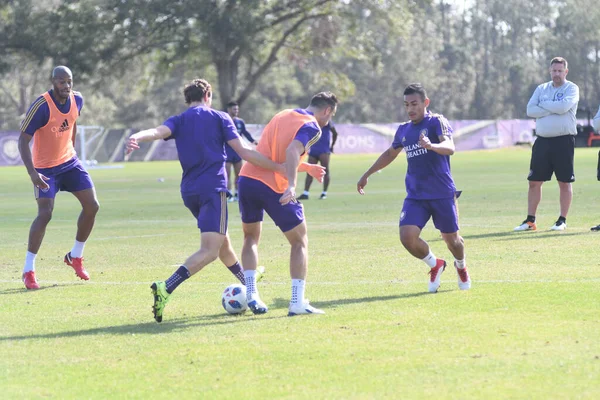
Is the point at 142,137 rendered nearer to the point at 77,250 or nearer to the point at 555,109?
the point at 77,250

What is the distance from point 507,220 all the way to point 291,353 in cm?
1052

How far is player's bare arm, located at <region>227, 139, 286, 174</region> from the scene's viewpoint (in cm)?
880

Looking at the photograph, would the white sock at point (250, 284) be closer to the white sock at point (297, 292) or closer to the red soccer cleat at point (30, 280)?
the white sock at point (297, 292)

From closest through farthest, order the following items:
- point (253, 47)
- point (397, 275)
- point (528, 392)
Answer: point (528, 392), point (397, 275), point (253, 47)

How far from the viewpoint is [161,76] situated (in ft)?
203

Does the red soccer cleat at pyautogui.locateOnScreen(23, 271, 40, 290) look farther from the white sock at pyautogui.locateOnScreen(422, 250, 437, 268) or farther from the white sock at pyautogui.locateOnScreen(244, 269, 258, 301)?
the white sock at pyautogui.locateOnScreen(422, 250, 437, 268)

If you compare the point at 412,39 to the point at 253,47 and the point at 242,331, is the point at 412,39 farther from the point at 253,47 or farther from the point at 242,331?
the point at 242,331

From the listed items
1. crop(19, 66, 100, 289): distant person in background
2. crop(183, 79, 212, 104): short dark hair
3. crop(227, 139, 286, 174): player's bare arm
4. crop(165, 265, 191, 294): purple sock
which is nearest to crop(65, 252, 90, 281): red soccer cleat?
crop(19, 66, 100, 289): distant person in background

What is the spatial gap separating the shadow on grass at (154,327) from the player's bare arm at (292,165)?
3.21 feet

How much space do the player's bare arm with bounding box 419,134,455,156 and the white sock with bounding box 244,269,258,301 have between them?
1.81m

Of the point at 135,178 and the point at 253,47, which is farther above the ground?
the point at 253,47

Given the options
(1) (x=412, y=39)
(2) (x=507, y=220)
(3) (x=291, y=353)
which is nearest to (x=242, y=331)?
(3) (x=291, y=353)

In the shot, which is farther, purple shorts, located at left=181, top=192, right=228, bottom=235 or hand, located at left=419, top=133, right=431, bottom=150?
hand, located at left=419, top=133, right=431, bottom=150

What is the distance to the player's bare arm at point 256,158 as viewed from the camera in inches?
347
